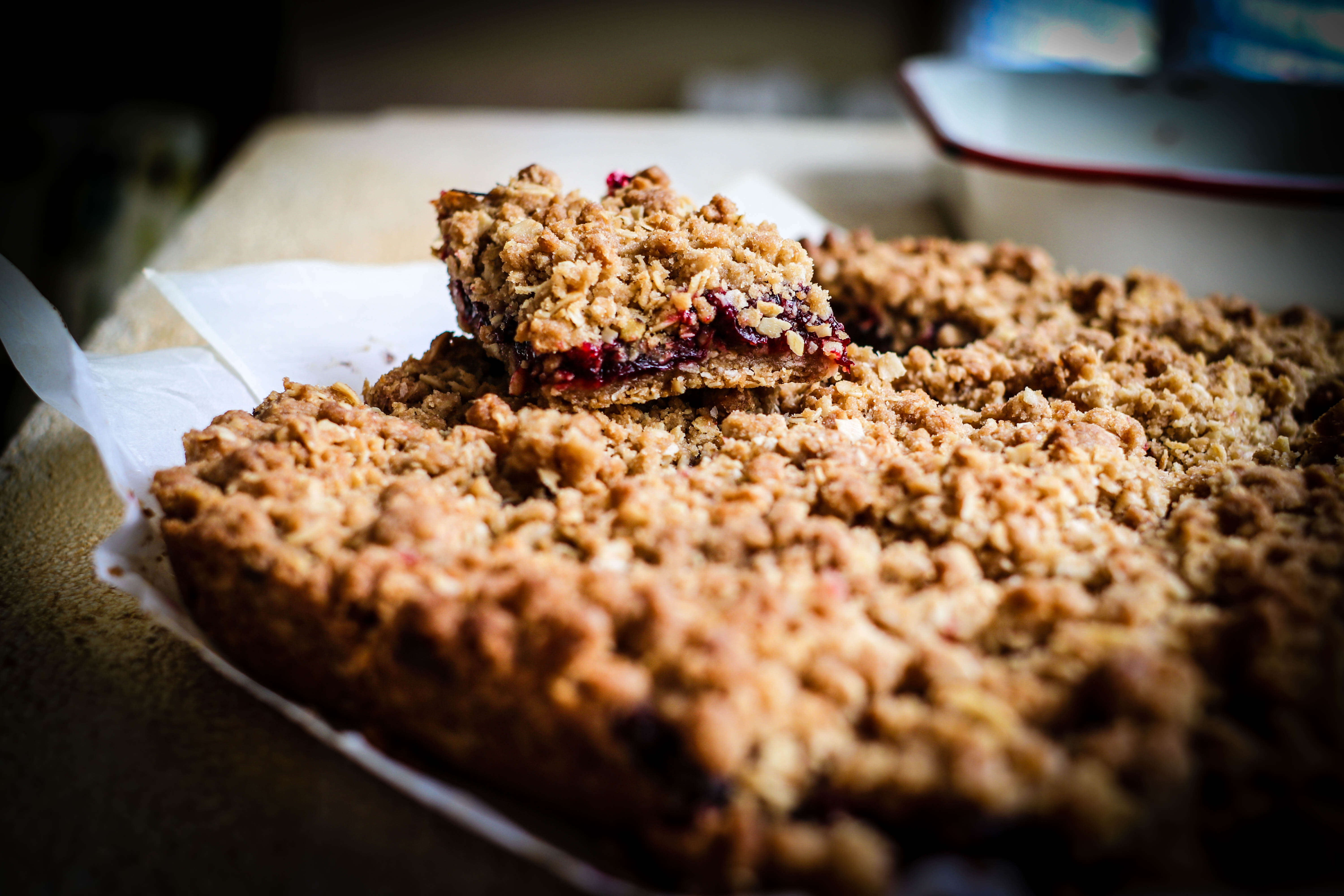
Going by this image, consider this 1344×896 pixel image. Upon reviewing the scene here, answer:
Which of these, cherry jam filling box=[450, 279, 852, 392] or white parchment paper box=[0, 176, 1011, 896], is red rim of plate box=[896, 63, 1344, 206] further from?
cherry jam filling box=[450, 279, 852, 392]

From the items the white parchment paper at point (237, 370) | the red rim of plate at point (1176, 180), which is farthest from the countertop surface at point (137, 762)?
the red rim of plate at point (1176, 180)

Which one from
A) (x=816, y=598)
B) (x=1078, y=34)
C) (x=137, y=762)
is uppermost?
(x=1078, y=34)

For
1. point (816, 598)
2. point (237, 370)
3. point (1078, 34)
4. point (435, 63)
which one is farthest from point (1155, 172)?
point (435, 63)

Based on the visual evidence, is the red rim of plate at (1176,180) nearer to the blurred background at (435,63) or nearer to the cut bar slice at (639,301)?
the cut bar slice at (639,301)

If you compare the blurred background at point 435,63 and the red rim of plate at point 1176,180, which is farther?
the blurred background at point 435,63

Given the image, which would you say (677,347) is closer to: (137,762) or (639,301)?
(639,301)

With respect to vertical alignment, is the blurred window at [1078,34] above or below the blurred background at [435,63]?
above

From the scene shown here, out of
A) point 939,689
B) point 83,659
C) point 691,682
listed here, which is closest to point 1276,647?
point 939,689
